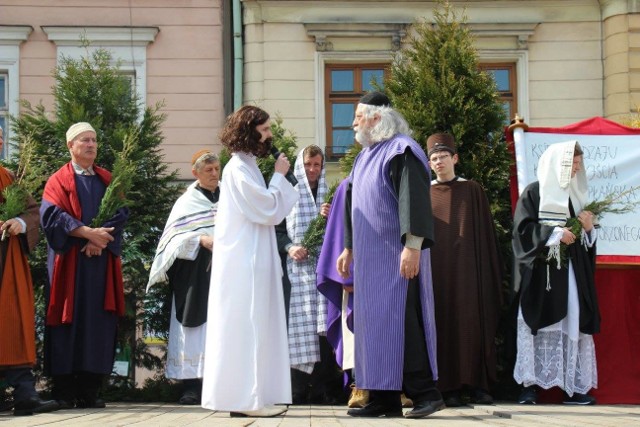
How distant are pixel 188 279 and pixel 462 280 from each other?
6.45 feet

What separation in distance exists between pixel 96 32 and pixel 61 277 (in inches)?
372

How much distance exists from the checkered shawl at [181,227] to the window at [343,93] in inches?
321

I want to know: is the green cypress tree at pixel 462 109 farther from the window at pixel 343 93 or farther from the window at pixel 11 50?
the window at pixel 11 50

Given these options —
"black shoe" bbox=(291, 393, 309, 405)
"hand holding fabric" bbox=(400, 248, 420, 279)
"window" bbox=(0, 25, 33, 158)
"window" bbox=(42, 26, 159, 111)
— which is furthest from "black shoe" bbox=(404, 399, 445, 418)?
"window" bbox=(0, 25, 33, 158)

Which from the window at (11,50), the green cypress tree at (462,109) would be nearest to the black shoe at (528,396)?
the green cypress tree at (462,109)

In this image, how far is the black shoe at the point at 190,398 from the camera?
9.16 meters

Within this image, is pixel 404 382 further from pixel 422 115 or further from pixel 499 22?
pixel 499 22

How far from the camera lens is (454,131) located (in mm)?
9539

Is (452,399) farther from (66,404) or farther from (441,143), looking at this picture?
(66,404)

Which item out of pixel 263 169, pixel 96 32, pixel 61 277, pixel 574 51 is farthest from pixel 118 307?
pixel 574 51

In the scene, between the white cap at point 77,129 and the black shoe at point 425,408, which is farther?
the white cap at point 77,129

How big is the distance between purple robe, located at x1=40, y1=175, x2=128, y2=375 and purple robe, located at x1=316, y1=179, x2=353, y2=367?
1.49 metres

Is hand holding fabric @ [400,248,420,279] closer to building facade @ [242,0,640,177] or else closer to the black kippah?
the black kippah

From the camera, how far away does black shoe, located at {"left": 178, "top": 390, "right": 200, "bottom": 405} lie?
30.0ft
